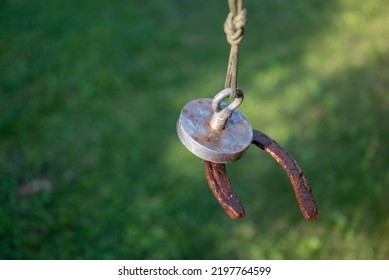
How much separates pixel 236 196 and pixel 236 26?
0.63 meters

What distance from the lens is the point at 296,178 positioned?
193 centimetres

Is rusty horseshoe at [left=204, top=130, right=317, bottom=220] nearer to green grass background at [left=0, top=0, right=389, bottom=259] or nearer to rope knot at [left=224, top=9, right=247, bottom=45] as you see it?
rope knot at [left=224, top=9, right=247, bottom=45]

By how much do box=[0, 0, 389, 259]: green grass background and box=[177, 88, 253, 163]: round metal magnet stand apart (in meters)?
2.55

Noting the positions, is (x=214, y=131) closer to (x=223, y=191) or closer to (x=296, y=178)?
(x=223, y=191)

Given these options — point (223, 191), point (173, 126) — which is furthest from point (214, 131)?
point (173, 126)

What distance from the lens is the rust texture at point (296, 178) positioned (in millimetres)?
1838

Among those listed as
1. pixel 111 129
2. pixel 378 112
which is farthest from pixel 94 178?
pixel 378 112

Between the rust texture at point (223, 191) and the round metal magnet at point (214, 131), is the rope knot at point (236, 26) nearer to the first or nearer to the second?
the round metal magnet at point (214, 131)

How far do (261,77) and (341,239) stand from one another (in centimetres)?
240

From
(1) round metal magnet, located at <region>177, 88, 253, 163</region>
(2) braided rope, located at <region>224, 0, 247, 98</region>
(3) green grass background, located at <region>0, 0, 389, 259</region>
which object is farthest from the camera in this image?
(3) green grass background, located at <region>0, 0, 389, 259</region>

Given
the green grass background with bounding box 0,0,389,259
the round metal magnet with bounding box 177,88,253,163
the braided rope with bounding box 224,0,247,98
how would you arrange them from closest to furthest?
the braided rope with bounding box 224,0,247,98 → the round metal magnet with bounding box 177,88,253,163 → the green grass background with bounding box 0,0,389,259

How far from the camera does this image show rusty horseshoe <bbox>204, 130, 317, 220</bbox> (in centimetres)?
179

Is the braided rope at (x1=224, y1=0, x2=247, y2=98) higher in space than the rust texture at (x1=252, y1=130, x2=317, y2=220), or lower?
higher

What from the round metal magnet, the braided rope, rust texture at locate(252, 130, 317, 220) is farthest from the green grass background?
the braided rope
